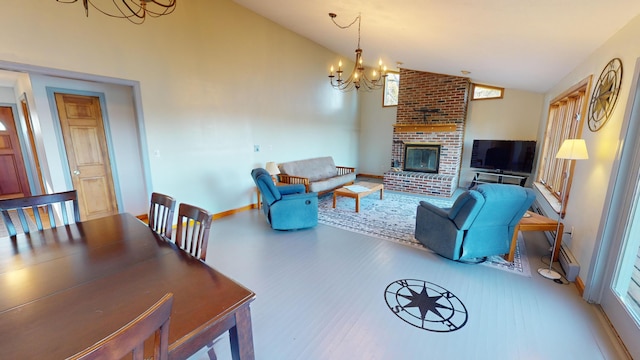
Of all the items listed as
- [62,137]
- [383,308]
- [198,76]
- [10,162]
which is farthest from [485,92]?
[10,162]

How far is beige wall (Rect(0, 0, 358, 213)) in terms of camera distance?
265 centimetres

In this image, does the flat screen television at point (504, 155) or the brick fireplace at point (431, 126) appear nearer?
the flat screen television at point (504, 155)

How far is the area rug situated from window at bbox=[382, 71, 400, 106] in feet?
10.4

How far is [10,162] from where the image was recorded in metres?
5.29

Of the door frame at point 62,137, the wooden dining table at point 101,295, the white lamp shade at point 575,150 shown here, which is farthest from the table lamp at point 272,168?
the white lamp shade at point 575,150

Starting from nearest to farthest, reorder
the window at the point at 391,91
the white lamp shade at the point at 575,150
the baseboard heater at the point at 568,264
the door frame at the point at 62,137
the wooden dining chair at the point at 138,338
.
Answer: the wooden dining chair at the point at 138,338 → the white lamp shade at the point at 575,150 → the baseboard heater at the point at 568,264 → the door frame at the point at 62,137 → the window at the point at 391,91

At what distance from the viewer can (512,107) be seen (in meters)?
5.79

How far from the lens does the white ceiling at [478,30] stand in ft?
6.82

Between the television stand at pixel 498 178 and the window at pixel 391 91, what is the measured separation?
3042 millimetres

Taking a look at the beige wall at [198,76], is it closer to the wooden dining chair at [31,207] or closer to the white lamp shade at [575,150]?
the wooden dining chair at [31,207]

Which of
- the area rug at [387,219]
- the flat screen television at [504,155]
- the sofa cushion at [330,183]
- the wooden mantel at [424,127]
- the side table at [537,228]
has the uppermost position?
the wooden mantel at [424,127]

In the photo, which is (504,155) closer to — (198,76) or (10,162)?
(198,76)

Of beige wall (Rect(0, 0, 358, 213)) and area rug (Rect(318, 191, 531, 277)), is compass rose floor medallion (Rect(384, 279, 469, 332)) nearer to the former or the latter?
area rug (Rect(318, 191, 531, 277))

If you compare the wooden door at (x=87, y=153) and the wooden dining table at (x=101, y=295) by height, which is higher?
the wooden door at (x=87, y=153)
